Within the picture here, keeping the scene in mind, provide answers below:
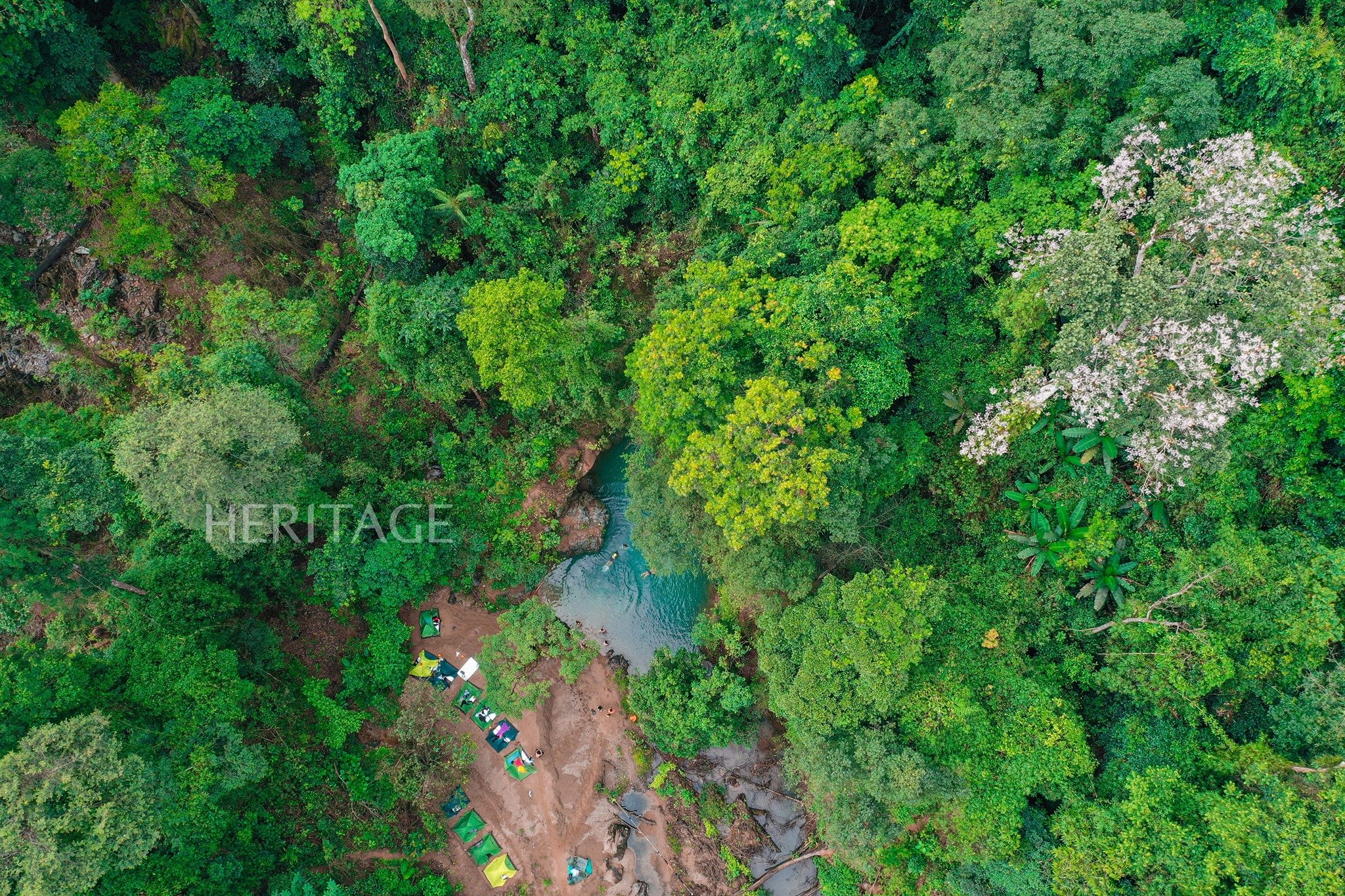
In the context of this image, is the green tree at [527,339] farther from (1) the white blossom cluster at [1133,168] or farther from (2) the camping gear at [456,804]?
(2) the camping gear at [456,804]

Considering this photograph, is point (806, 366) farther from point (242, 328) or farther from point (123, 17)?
point (123, 17)

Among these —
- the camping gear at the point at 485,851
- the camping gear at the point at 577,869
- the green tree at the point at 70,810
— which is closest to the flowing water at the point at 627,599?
the camping gear at the point at 577,869

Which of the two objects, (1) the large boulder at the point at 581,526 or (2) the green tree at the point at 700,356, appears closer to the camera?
(2) the green tree at the point at 700,356

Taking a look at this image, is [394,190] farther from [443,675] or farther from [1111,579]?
[1111,579]

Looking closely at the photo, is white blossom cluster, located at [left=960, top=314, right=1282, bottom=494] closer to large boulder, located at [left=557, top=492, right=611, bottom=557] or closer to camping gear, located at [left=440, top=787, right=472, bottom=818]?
large boulder, located at [left=557, top=492, right=611, bottom=557]

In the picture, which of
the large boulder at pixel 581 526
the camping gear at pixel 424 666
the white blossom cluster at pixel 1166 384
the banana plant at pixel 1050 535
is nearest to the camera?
the white blossom cluster at pixel 1166 384

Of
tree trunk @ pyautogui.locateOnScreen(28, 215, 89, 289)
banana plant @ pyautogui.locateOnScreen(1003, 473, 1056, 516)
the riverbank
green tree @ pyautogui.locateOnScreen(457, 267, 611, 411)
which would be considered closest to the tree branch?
banana plant @ pyautogui.locateOnScreen(1003, 473, 1056, 516)
